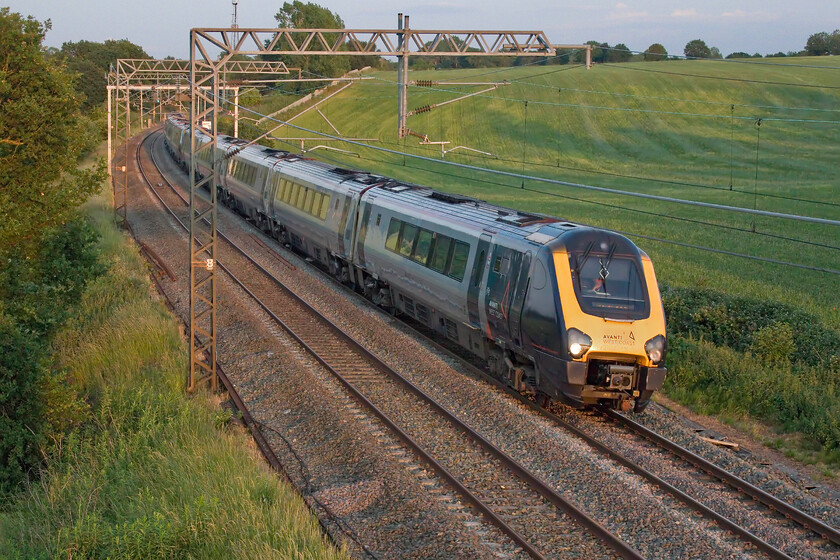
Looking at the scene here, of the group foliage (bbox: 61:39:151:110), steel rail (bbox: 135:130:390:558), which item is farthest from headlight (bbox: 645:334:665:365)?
foliage (bbox: 61:39:151:110)

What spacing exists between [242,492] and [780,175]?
155 feet

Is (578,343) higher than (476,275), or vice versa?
(476,275)

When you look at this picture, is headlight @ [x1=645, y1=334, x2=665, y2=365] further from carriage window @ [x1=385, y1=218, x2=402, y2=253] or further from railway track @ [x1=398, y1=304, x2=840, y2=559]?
carriage window @ [x1=385, y1=218, x2=402, y2=253]

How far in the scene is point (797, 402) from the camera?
13.5 m

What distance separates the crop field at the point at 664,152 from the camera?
31.2 meters

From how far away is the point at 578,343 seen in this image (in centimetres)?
1223

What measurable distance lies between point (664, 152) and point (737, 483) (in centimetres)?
4943

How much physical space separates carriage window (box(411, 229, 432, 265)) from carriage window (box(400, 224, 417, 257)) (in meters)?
0.26

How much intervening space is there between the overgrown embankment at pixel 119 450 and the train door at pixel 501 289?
14.3ft

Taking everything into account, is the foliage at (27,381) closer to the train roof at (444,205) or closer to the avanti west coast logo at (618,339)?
the train roof at (444,205)

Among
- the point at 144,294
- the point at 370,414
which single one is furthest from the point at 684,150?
the point at 370,414

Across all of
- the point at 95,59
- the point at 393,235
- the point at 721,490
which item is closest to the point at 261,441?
the point at 721,490

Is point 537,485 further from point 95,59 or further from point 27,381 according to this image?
point 95,59

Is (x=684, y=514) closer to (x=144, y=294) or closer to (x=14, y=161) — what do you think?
(x=144, y=294)
